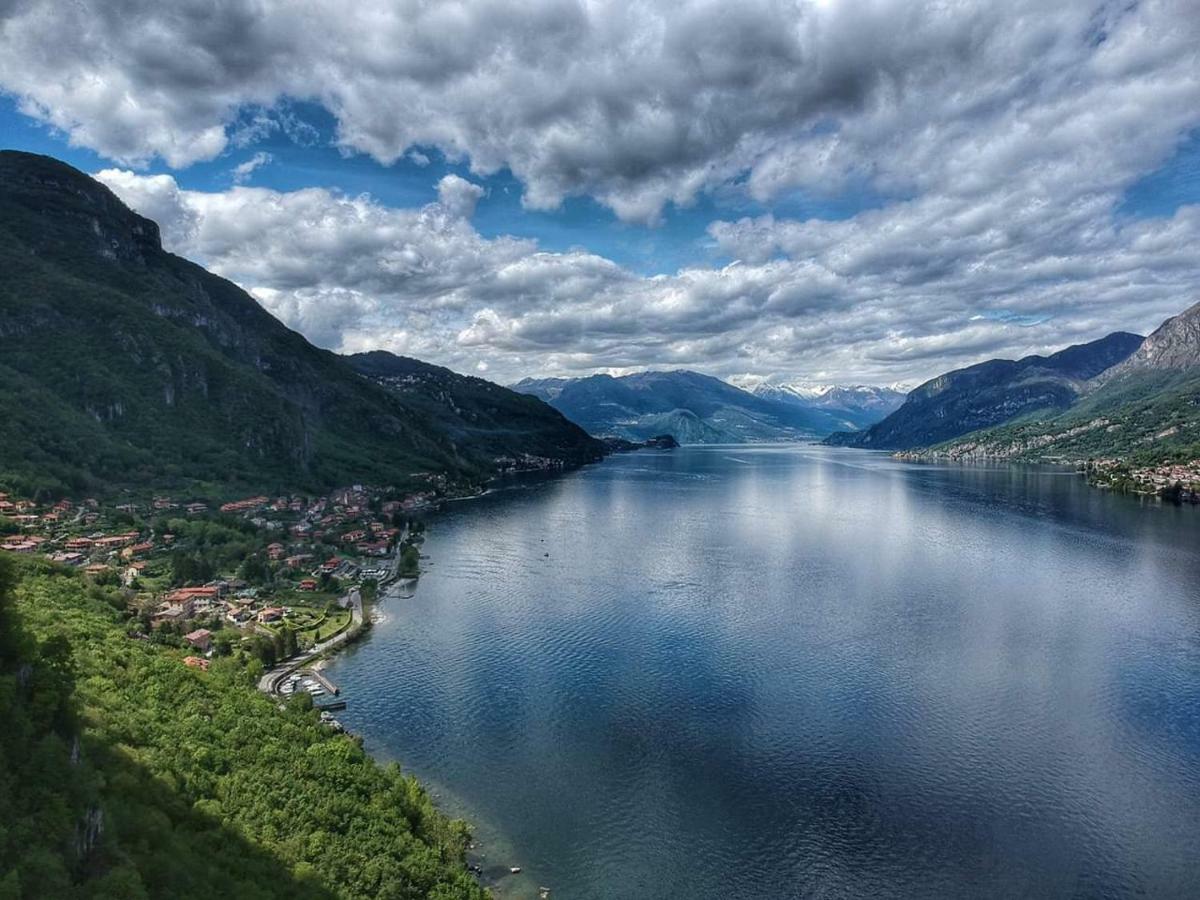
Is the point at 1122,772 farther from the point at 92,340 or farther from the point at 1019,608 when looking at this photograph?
the point at 92,340

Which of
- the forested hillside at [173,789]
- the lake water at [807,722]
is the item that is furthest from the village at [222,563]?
the lake water at [807,722]

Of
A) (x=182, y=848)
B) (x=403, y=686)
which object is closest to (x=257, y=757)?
(x=182, y=848)

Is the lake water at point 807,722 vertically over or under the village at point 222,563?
under

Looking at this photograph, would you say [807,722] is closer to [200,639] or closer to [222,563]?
[200,639]

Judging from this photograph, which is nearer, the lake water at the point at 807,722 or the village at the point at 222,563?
the lake water at the point at 807,722

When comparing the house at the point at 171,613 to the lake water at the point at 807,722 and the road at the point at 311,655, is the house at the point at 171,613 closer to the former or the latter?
the road at the point at 311,655

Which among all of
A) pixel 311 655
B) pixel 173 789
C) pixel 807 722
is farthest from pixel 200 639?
pixel 807 722

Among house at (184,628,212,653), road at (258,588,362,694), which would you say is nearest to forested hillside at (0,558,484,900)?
road at (258,588,362,694)

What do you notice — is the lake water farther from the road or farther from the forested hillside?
the forested hillside
